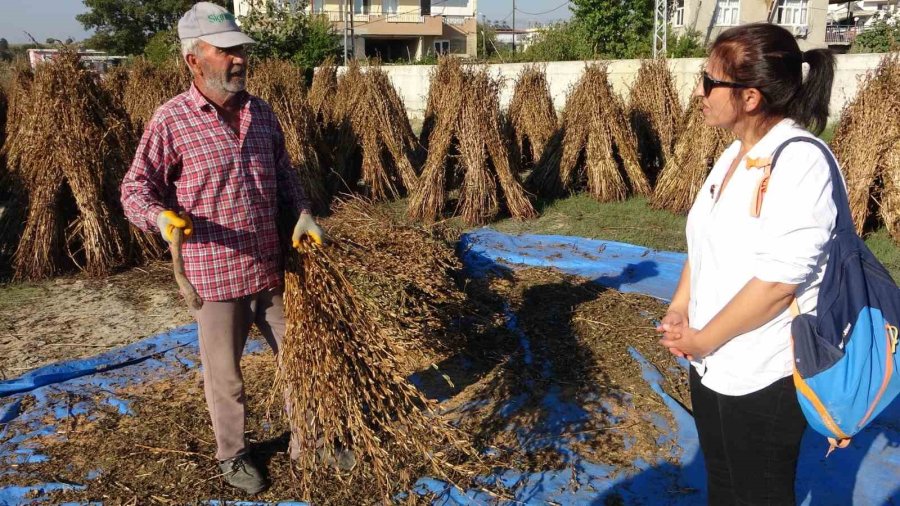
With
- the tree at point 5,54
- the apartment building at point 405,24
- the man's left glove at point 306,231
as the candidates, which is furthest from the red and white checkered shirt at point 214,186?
the apartment building at point 405,24

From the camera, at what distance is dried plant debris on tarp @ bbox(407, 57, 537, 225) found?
6.73m

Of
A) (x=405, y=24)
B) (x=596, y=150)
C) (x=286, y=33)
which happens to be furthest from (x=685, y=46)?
(x=405, y=24)

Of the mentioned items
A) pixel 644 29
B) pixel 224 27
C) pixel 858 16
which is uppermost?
pixel 858 16

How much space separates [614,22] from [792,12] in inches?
295

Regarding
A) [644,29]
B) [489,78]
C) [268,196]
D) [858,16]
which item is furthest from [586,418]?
[858,16]

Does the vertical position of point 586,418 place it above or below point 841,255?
below

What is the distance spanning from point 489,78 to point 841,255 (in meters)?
5.93

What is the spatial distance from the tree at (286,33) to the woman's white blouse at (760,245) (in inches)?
828

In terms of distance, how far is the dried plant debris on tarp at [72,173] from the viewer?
5277 mm

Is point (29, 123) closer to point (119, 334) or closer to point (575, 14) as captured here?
point (119, 334)

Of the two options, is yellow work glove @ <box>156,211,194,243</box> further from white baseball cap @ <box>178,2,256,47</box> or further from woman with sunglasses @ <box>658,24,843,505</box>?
woman with sunglasses @ <box>658,24,843,505</box>

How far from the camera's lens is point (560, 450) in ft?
8.86

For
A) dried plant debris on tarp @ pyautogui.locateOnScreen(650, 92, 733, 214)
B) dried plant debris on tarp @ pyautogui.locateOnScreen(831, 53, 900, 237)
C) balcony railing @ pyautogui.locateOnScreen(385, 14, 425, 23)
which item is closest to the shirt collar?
dried plant debris on tarp @ pyautogui.locateOnScreen(831, 53, 900, 237)

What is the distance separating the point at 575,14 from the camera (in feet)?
84.9
